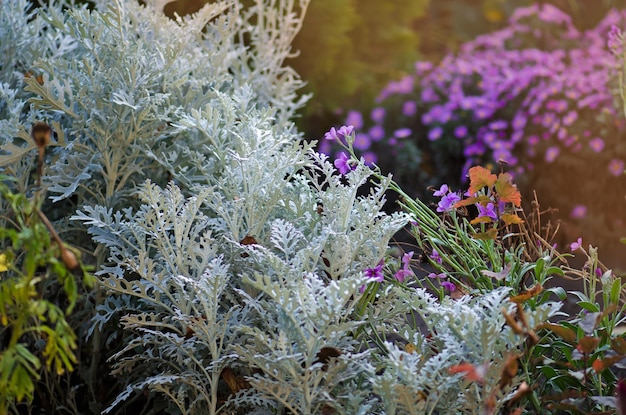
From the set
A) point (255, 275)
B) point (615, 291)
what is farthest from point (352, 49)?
point (255, 275)

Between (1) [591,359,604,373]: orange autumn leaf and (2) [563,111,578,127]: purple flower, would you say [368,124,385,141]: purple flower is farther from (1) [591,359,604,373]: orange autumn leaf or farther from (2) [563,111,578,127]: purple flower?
(1) [591,359,604,373]: orange autumn leaf

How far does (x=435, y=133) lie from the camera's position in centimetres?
465

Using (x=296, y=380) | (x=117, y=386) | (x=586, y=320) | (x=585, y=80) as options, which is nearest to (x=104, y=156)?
(x=117, y=386)

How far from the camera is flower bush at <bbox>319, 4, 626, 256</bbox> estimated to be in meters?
4.24

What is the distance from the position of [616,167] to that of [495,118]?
833 millimetres

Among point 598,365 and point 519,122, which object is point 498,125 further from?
point 598,365

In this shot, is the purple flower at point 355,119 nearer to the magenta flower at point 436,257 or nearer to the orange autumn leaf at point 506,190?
the magenta flower at point 436,257

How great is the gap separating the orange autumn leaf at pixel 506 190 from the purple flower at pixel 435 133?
9.66 feet

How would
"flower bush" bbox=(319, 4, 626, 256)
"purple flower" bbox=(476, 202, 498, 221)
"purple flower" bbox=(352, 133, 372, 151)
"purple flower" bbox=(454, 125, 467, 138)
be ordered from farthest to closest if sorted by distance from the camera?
"purple flower" bbox=(352, 133, 372, 151) < "purple flower" bbox=(454, 125, 467, 138) < "flower bush" bbox=(319, 4, 626, 256) < "purple flower" bbox=(476, 202, 498, 221)

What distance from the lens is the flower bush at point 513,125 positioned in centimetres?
424

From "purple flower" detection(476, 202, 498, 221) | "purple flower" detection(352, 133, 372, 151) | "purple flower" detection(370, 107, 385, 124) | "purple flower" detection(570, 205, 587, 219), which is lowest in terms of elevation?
"purple flower" detection(570, 205, 587, 219)

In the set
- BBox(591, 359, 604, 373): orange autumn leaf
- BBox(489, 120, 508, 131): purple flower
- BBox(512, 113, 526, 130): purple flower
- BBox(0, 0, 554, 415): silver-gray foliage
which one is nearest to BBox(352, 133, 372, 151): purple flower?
BBox(489, 120, 508, 131): purple flower

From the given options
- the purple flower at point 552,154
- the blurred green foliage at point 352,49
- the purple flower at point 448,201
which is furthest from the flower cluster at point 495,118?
the purple flower at point 448,201

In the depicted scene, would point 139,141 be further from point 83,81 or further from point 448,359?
point 448,359
